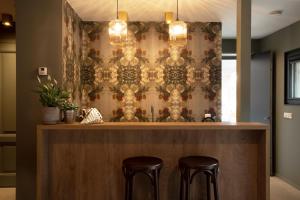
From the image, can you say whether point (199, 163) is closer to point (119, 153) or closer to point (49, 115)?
point (119, 153)

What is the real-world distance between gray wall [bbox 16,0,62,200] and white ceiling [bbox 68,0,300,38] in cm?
61

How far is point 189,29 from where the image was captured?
15.3 ft

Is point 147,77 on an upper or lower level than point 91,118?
upper

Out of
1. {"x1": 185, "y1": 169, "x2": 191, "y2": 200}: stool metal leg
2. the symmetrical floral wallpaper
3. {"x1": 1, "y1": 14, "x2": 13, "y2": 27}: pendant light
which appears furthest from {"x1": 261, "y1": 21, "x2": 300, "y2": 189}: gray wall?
{"x1": 1, "y1": 14, "x2": 13, "y2": 27}: pendant light

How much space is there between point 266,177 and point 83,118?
1.94 meters

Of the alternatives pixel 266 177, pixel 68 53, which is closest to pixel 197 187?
pixel 266 177

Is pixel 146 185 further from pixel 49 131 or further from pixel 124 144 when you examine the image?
pixel 49 131

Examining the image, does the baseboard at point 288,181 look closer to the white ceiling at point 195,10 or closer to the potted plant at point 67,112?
the white ceiling at point 195,10

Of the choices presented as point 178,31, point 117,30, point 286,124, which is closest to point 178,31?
point 178,31

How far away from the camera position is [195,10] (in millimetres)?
3979

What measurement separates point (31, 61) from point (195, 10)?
2400mm

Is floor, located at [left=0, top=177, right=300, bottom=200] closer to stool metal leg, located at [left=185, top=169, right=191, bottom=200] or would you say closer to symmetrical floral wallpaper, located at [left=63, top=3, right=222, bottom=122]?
symmetrical floral wallpaper, located at [left=63, top=3, right=222, bottom=122]

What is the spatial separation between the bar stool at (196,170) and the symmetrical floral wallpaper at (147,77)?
2.06m

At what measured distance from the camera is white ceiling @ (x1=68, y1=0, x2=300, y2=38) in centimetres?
360
